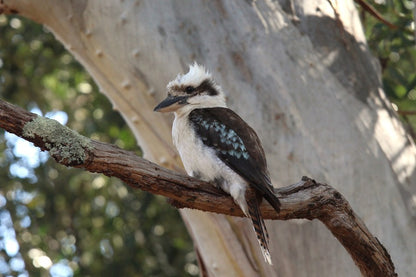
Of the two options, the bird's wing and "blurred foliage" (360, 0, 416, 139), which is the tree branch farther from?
"blurred foliage" (360, 0, 416, 139)

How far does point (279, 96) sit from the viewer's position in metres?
2.89

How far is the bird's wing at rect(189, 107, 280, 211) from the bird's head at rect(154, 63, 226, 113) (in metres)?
0.10

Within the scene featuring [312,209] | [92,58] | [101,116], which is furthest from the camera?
[101,116]

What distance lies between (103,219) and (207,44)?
8.54 feet

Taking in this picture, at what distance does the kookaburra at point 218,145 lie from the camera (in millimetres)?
2203

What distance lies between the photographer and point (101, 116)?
17.1 feet

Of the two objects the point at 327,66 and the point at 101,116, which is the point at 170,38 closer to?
the point at 327,66

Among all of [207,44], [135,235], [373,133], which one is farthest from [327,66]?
[135,235]

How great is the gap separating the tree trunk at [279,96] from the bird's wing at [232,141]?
16.2 inches

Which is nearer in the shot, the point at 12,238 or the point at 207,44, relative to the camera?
the point at 207,44

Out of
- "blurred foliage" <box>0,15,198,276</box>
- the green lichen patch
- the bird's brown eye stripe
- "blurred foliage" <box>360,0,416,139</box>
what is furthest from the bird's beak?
"blurred foliage" <box>0,15,198,276</box>

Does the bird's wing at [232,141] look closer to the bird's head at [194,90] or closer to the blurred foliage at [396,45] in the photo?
the bird's head at [194,90]

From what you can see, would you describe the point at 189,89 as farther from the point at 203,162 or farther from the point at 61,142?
the point at 61,142

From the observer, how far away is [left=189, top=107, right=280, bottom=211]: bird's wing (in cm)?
225
